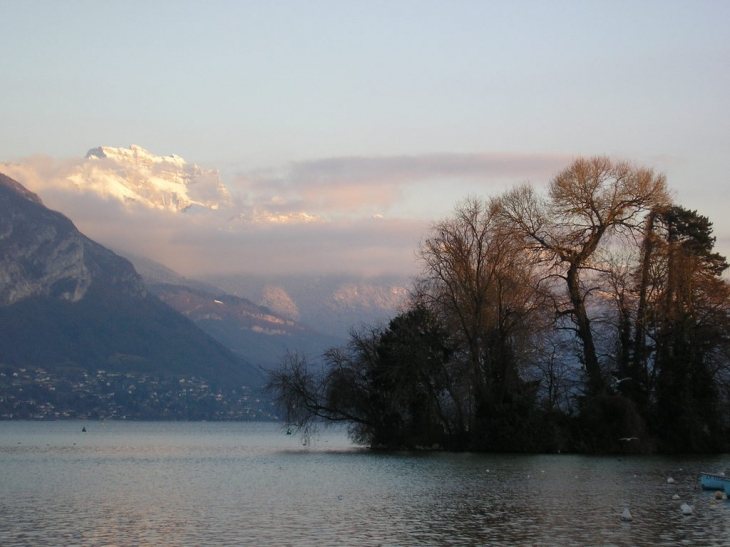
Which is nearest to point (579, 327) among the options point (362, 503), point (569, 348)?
point (569, 348)

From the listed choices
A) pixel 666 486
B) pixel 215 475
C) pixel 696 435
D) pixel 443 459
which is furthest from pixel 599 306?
pixel 215 475

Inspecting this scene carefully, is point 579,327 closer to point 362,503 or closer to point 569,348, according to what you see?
point 569,348

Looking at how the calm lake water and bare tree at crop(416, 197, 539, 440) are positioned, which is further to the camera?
bare tree at crop(416, 197, 539, 440)

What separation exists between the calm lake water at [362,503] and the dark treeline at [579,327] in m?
6.78

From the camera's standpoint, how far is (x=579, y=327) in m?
64.3

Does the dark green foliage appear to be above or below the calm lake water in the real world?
above

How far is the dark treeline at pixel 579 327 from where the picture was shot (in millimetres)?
62562

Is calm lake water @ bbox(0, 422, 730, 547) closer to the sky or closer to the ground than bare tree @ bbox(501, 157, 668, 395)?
closer to the ground

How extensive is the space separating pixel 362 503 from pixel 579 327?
110ft

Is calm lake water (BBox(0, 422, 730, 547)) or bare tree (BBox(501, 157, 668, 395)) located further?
bare tree (BBox(501, 157, 668, 395))

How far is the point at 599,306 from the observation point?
66.5m

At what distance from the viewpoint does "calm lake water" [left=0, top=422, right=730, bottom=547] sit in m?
26.3

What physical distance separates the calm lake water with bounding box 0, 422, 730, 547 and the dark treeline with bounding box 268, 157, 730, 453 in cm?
678

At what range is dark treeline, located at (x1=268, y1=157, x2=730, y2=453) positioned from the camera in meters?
62.6
